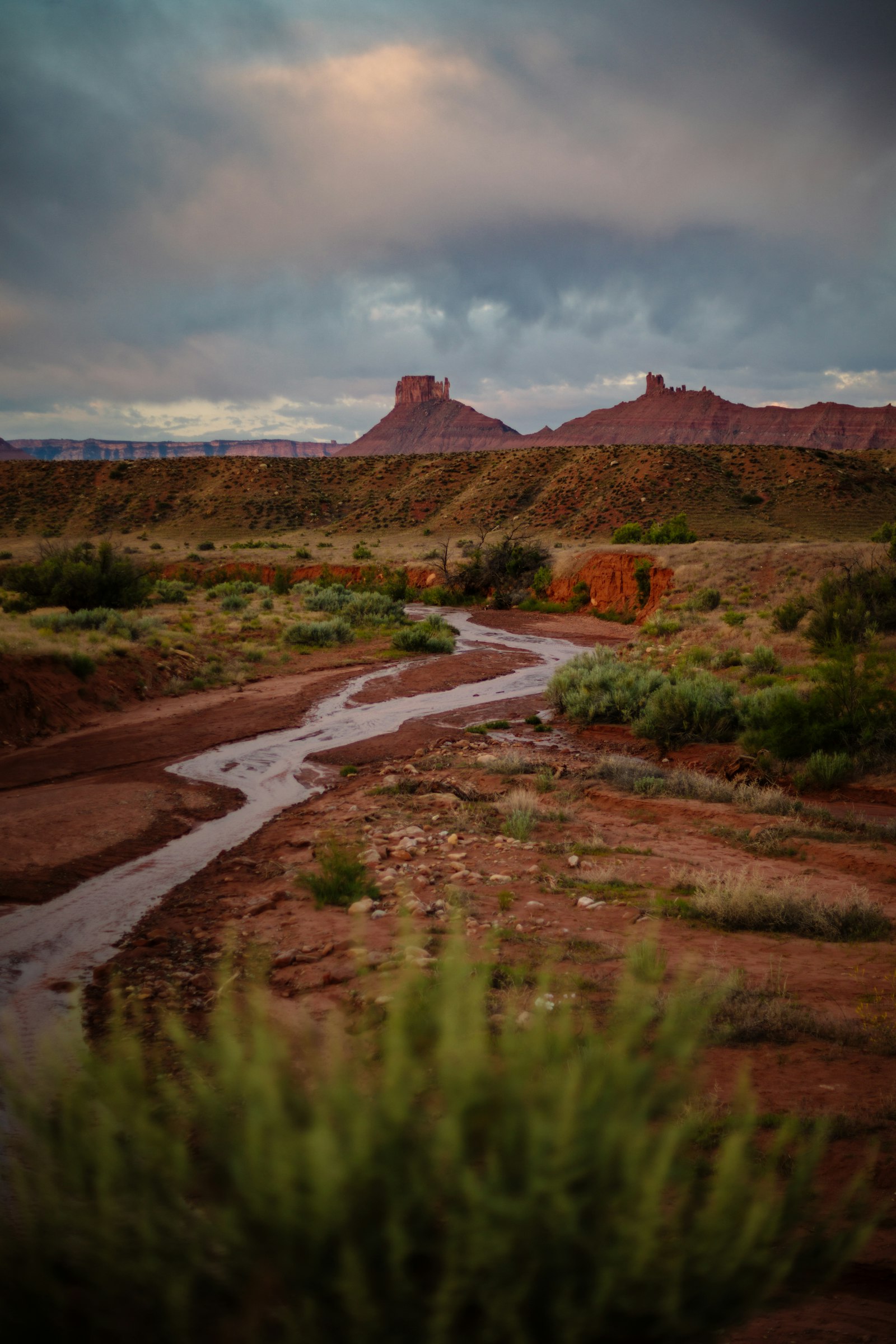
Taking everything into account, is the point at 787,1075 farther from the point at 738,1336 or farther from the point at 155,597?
the point at 155,597

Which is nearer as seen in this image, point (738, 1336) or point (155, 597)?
point (738, 1336)

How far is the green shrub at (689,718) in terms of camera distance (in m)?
15.0

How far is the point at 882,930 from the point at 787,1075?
294 cm

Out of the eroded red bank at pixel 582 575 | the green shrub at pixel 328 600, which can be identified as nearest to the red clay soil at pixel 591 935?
the green shrub at pixel 328 600

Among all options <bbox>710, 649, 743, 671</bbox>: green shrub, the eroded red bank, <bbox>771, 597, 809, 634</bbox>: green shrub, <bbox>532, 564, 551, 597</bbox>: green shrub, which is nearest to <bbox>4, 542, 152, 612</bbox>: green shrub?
the eroded red bank

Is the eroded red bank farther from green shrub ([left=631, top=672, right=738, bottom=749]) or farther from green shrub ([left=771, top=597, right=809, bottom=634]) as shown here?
green shrub ([left=631, top=672, right=738, bottom=749])

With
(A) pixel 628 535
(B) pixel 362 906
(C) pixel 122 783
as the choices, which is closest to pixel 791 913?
(B) pixel 362 906

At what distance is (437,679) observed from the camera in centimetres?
2284

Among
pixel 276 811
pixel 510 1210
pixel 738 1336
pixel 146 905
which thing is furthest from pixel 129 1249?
pixel 276 811

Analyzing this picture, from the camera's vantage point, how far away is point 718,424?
163000 mm

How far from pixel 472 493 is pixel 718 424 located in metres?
110

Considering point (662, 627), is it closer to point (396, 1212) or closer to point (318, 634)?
point (318, 634)

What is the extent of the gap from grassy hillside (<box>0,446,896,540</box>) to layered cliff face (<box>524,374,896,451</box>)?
82.7m

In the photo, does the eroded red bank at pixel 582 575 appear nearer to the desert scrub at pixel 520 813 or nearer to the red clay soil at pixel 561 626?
the red clay soil at pixel 561 626
